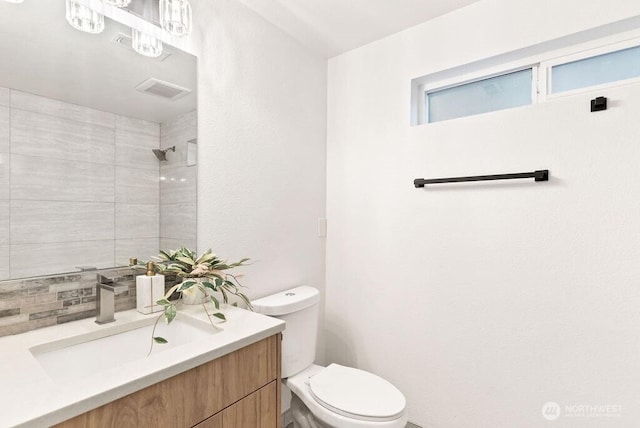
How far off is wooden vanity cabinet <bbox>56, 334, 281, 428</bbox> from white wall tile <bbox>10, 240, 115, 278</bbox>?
1.92ft

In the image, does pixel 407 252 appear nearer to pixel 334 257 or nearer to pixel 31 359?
pixel 334 257

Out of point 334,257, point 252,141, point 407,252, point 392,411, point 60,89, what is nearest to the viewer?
point 60,89

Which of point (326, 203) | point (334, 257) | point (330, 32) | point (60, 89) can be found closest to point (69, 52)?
point (60, 89)

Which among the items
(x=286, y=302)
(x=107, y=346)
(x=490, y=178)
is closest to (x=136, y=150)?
(x=107, y=346)

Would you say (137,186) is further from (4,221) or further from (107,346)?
(107,346)

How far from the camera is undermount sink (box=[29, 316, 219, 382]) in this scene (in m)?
0.95

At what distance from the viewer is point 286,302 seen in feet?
5.20

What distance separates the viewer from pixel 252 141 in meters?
1.68

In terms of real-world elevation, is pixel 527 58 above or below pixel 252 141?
above

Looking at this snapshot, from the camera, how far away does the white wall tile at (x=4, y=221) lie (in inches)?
37.9

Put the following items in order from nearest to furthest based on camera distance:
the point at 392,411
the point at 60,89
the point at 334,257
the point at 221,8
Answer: the point at 60,89 → the point at 392,411 → the point at 221,8 → the point at 334,257

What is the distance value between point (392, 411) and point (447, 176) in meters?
1.14

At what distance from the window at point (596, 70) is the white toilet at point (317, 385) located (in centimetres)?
159

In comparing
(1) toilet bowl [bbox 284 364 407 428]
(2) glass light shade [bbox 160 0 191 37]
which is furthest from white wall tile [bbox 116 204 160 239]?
(1) toilet bowl [bbox 284 364 407 428]
